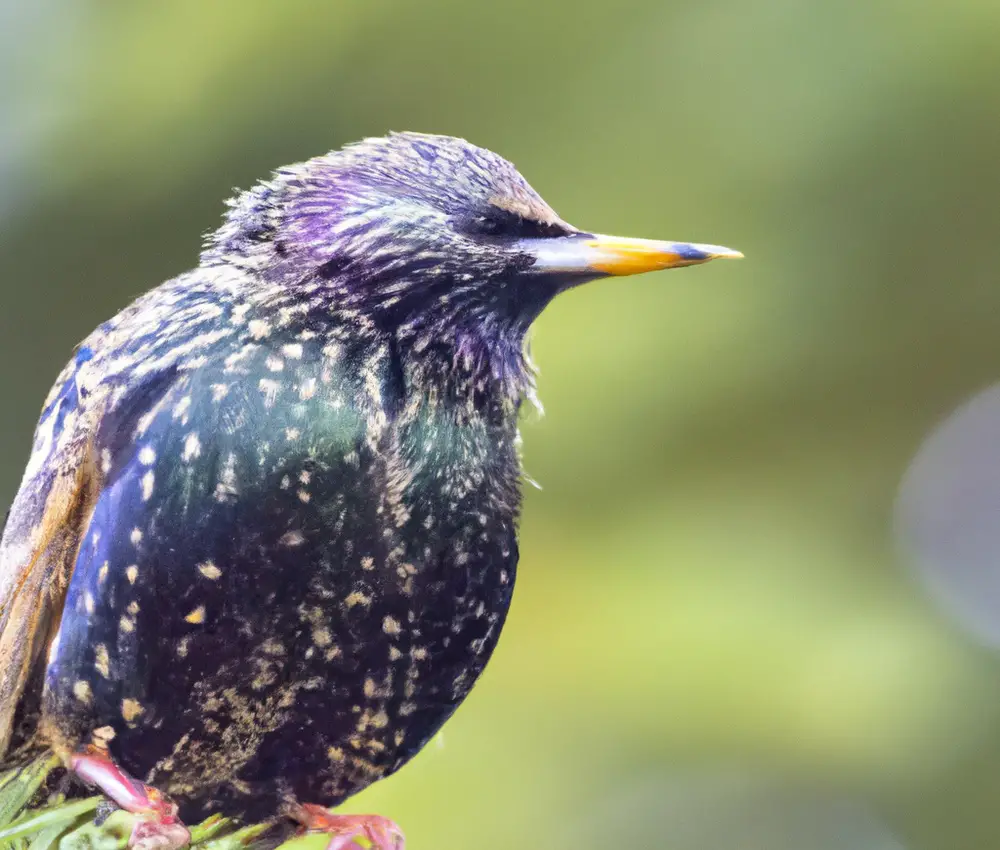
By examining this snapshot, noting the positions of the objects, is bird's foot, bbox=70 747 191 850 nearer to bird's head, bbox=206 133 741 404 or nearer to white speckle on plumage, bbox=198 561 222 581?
white speckle on plumage, bbox=198 561 222 581

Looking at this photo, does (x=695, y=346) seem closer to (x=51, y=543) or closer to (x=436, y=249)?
(x=436, y=249)

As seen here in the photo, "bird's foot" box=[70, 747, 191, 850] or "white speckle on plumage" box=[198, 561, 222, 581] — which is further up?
"white speckle on plumage" box=[198, 561, 222, 581]

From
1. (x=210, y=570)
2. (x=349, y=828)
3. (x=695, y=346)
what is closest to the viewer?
(x=210, y=570)

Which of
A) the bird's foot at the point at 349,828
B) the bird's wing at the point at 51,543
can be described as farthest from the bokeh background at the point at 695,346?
the bird's wing at the point at 51,543

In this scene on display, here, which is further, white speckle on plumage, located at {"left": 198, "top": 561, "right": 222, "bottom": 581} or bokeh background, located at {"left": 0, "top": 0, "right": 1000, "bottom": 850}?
bokeh background, located at {"left": 0, "top": 0, "right": 1000, "bottom": 850}

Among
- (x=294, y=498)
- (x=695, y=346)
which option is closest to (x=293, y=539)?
(x=294, y=498)

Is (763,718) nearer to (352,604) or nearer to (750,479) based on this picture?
(750,479)

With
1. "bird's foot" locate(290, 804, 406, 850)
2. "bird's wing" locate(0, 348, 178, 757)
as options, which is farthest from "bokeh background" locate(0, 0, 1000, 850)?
"bird's wing" locate(0, 348, 178, 757)
